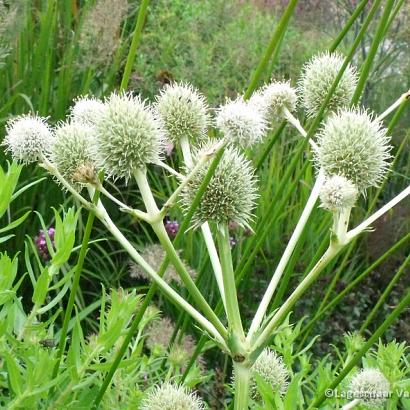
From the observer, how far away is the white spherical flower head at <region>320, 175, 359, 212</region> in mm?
1167

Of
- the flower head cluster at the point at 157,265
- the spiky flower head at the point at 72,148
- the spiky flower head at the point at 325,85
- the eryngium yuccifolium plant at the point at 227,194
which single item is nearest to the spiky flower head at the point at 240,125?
the eryngium yuccifolium plant at the point at 227,194

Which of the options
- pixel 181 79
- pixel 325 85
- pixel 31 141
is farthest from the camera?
pixel 181 79

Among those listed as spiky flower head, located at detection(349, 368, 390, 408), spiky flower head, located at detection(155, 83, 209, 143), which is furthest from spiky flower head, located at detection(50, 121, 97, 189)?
spiky flower head, located at detection(349, 368, 390, 408)

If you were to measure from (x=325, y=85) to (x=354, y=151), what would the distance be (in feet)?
1.18

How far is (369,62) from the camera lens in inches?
51.8

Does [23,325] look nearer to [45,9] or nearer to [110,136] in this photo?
[110,136]

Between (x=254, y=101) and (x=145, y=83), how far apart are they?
317cm

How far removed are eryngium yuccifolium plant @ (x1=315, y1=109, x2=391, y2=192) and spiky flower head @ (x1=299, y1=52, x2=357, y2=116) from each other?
0.28 meters

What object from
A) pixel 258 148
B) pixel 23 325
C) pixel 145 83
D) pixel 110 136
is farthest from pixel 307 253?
pixel 110 136

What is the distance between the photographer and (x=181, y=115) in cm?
151

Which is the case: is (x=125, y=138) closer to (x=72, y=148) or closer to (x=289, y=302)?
(x=72, y=148)

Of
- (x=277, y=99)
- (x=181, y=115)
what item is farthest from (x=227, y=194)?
(x=277, y=99)

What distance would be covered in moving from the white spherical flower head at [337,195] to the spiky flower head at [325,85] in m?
0.46

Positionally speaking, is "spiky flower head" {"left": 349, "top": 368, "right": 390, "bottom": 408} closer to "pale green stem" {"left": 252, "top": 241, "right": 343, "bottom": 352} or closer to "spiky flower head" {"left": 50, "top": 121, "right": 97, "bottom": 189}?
"pale green stem" {"left": 252, "top": 241, "right": 343, "bottom": 352}
